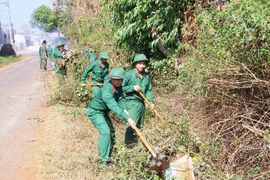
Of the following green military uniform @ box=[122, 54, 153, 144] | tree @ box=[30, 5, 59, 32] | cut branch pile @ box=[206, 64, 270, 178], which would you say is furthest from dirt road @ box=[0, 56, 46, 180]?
tree @ box=[30, 5, 59, 32]

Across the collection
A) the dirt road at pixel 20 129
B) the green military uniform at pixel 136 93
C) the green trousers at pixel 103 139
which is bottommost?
the dirt road at pixel 20 129

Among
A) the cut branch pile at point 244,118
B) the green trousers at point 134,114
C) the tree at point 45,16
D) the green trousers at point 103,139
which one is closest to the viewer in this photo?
the cut branch pile at point 244,118

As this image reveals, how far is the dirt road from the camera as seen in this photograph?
525 centimetres

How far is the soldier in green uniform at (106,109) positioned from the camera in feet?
15.5

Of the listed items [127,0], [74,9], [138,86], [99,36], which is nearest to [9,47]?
[74,9]

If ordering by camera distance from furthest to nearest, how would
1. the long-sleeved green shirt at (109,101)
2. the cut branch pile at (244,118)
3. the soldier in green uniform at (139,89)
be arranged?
the soldier in green uniform at (139,89) → the long-sleeved green shirt at (109,101) → the cut branch pile at (244,118)

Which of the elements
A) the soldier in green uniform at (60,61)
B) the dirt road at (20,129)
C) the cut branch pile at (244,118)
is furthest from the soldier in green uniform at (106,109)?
the soldier in green uniform at (60,61)

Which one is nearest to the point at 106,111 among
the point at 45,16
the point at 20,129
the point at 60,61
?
the point at 20,129

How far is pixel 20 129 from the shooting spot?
7293 mm

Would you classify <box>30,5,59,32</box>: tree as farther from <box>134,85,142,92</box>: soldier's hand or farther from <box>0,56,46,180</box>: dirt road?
<box>134,85,142,92</box>: soldier's hand

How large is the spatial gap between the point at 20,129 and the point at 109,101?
3415 mm

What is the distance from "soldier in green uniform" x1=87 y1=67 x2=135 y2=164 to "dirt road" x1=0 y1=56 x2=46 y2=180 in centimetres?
116

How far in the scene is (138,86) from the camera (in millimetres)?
5590

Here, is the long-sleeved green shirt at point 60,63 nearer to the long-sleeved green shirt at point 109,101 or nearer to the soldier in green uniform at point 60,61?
the soldier in green uniform at point 60,61
